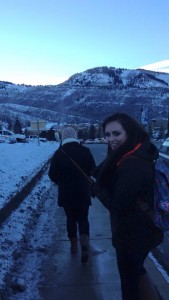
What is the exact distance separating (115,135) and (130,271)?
3.21 feet

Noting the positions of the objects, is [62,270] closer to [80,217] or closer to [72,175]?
[80,217]

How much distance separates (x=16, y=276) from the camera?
5418mm

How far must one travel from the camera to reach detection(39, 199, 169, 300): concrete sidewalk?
4934mm

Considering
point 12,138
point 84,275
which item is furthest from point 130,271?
point 12,138

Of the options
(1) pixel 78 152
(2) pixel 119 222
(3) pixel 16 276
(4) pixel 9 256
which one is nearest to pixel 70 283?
(3) pixel 16 276

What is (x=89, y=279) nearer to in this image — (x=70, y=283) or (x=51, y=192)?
(x=70, y=283)

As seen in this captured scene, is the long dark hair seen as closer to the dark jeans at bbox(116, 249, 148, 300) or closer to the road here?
the dark jeans at bbox(116, 249, 148, 300)

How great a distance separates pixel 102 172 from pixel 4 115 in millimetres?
193121

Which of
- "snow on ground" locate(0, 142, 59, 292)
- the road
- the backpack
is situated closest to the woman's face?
the backpack

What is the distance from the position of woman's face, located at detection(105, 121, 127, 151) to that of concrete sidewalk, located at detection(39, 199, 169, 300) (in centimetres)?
204

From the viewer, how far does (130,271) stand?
3.40 m

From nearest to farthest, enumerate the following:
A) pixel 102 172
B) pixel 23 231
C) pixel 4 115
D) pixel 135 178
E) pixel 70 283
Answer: pixel 135 178 → pixel 102 172 → pixel 70 283 → pixel 23 231 → pixel 4 115

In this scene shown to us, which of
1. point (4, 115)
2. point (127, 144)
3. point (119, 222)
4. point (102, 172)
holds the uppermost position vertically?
point (127, 144)

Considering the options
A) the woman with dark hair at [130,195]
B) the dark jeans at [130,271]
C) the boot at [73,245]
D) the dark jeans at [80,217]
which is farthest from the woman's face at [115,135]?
the boot at [73,245]
